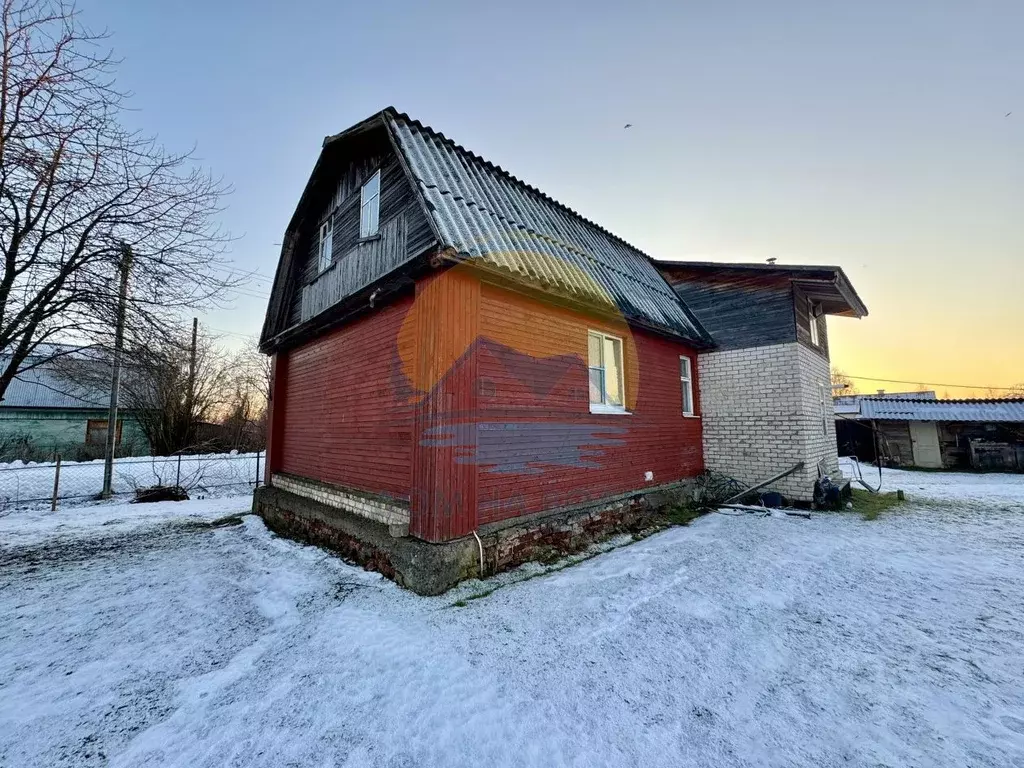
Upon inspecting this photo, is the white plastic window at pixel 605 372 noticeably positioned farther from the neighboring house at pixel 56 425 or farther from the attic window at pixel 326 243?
the neighboring house at pixel 56 425

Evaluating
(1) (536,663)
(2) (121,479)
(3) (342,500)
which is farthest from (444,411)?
(2) (121,479)

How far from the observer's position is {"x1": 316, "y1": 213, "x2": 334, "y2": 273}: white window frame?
323 inches

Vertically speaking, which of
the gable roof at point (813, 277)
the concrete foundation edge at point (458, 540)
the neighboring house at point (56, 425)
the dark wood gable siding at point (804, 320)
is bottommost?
the concrete foundation edge at point (458, 540)

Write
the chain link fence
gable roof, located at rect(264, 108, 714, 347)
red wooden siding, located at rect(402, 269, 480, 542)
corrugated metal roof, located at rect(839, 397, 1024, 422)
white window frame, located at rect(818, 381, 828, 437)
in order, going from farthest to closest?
corrugated metal roof, located at rect(839, 397, 1024, 422), the chain link fence, white window frame, located at rect(818, 381, 828, 437), gable roof, located at rect(264, 108, 714, 347), red wooden siding, located at rect(402, 269, 480, 542)

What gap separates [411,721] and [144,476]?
16.5 meters

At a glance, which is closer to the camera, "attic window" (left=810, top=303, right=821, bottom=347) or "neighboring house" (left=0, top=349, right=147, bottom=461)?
"attic window" (left=810, top=303, right=821, bottom=347)

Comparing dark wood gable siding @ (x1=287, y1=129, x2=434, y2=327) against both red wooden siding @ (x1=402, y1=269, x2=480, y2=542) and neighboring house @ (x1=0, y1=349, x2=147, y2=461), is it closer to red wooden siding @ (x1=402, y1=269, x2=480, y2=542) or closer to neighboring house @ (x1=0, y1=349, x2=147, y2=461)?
red wooden siding @ (x1=402, y1=269, x2=480, y2=542)

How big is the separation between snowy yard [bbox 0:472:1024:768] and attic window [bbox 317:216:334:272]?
5.66 metres

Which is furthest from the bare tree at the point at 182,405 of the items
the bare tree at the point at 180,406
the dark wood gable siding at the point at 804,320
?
the dark wood gable siding at the point at 804,320

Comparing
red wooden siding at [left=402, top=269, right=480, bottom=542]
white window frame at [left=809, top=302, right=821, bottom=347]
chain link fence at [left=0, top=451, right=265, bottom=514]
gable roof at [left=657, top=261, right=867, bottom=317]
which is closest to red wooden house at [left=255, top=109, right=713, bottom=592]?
red wooden siding at [left=402, top=269, right=480, bottom=542]

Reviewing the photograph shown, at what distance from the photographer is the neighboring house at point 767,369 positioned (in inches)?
360

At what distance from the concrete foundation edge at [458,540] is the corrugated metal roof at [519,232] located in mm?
3490

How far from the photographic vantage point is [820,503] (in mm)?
8812

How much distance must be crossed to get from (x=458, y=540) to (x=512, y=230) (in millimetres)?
4659
